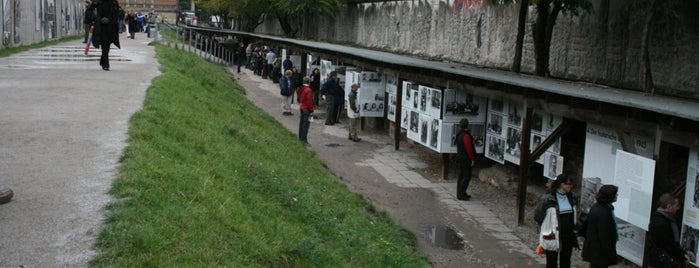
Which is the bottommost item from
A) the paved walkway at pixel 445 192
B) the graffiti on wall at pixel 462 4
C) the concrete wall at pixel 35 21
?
the paved walkway at pixel 445 192

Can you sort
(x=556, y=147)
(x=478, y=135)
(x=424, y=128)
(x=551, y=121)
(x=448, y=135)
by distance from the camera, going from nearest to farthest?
(x=556, y=147) < (x=551, y=121) < (x=478, y=135) < (x=448, y=135) < (x=424, y=128)

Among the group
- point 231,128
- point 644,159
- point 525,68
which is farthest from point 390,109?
point 644,159

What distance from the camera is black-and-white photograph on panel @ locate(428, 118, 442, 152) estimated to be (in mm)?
15312

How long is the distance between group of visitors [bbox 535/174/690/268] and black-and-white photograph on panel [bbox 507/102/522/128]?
4.49 meters

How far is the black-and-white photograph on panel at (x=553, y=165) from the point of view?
38.7ft

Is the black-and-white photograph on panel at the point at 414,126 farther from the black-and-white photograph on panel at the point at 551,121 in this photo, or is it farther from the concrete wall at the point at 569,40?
the black-and-white photograph on panel at the point at 551,121

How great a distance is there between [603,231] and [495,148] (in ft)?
21.6

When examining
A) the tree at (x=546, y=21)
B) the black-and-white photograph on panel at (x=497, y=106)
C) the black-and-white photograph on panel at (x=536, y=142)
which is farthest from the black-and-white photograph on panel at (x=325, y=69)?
the black-and-white photograph on panel at (x=536, y=142)

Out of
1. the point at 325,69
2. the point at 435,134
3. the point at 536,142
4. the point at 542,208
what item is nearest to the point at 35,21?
the point at 325,69

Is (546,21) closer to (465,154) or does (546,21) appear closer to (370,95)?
(465,154)

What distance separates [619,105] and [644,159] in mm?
897

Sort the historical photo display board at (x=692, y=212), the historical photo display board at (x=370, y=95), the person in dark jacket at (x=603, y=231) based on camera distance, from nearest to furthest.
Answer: the person in dark jacket at (x=603, y=231)
the historical photo display board at (x=692, y=212)
the historical photo display board at (x=370, y=95)

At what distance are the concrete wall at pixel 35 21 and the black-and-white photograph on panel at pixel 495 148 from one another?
15.1 meters

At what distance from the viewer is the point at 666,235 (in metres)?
7.52
